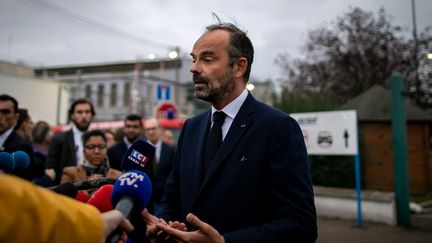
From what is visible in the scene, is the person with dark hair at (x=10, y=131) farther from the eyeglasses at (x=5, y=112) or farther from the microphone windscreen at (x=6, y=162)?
the microphone windscreen at (x=6, y=162)

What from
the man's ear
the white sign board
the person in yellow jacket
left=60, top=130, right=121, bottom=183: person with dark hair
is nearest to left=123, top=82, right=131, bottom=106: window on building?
the white sign board

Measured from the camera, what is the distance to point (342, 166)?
37.4 ft

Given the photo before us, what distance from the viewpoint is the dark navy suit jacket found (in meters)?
1.83

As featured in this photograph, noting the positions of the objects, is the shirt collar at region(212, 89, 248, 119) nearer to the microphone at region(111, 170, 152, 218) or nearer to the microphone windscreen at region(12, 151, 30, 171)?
the microphone at region(111, 170, 152, 218)

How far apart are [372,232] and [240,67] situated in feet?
21.6

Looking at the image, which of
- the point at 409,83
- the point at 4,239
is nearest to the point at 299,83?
the point at 409,83

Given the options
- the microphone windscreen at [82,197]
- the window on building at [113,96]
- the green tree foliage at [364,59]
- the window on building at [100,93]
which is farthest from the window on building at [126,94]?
the microphone windscreen at [82,197]

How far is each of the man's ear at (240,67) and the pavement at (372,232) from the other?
5.57 meters

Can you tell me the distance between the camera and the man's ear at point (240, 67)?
224 cm

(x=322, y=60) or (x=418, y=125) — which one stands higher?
(x=322, y=60)

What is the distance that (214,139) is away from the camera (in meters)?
2.17

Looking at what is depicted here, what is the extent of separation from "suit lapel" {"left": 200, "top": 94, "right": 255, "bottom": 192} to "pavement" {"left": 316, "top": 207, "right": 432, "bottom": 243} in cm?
556

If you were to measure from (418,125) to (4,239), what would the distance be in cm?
1574

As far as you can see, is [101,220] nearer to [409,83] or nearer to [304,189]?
[304,189]
